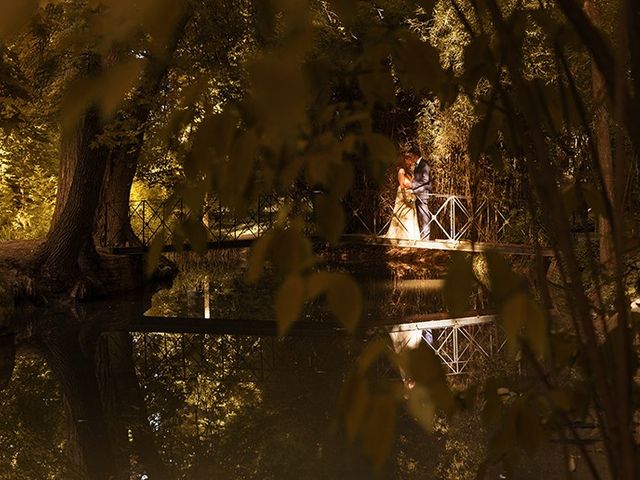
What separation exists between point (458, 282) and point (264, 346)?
7.36 m

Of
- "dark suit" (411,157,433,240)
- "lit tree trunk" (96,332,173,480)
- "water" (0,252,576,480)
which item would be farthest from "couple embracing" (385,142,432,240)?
"lit tree trunk" (96,332,173,480)

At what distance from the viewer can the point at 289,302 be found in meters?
0.62

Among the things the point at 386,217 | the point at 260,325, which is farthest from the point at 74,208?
the point at 386,217

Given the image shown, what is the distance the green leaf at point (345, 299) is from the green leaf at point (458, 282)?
15 cm

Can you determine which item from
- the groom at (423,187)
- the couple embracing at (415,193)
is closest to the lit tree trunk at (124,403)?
the couple embracing at (415,193)

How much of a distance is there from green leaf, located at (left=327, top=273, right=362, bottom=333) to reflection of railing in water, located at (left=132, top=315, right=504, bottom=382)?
6.03 m

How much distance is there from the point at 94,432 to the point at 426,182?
860 cm

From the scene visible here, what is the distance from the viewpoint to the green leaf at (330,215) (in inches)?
30.7

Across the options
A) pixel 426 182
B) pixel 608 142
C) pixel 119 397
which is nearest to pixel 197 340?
pixel 119 397

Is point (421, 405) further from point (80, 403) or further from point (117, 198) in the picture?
point (117, 198)

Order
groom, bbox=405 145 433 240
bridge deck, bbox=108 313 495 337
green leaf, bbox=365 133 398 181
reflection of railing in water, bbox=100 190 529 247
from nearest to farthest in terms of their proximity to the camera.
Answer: green leaf, bbox=365 133 398 181, bridge deck, bbox=108 313 495 337, reflection of railing in water, bbox=100 190 529 247, groom, bbox=405 145 433 240

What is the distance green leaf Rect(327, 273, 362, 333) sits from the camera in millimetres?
626

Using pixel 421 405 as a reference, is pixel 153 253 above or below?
above

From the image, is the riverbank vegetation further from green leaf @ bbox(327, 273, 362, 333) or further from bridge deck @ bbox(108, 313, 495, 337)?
bridge deck @ bbox(108, 313, 495, 337)
